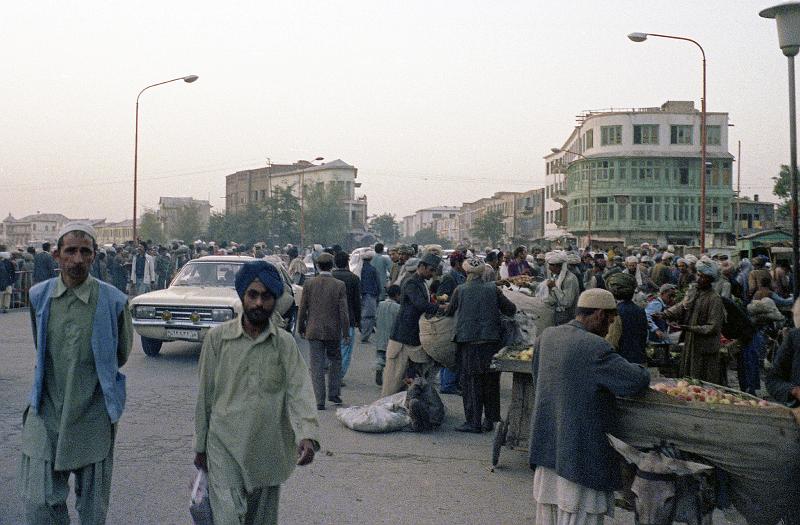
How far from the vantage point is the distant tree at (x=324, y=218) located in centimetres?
8125

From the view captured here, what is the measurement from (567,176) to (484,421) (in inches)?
3061

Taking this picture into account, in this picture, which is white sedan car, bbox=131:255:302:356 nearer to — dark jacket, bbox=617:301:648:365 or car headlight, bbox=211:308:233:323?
car headlight, bbox=211:308:233:323

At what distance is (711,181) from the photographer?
246 feet

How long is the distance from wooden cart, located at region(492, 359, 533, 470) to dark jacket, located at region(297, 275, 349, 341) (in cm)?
306

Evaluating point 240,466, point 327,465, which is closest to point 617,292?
point 327,465

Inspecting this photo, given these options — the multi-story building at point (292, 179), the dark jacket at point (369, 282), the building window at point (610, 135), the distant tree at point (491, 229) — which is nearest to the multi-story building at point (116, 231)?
the multi-story building at point (292, 179)

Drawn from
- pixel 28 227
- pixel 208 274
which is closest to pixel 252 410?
pixel 208 274

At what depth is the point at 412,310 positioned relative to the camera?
32.7 feet

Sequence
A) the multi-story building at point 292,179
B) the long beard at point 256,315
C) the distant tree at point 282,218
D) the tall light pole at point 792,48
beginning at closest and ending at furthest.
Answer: the long beard at point 256,315
the tall light pole at point 792,48
the distant tree at point 282,218
the multi-story building at point 292,179

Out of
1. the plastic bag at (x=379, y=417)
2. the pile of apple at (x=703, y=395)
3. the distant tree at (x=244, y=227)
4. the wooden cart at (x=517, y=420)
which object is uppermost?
the distant tree at (x=244, y=227)

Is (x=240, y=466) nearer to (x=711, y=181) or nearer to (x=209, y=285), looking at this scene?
(x=209, y=285)

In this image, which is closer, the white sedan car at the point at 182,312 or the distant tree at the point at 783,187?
the white sedan car at the point at 182,312

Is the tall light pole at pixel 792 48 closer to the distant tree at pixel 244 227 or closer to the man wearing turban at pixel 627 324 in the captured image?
the man wearing turban at pixel 627 324

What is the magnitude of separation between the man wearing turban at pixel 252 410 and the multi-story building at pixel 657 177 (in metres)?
72.0
